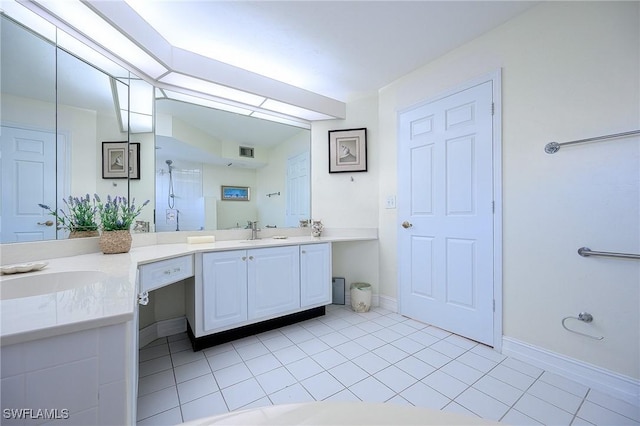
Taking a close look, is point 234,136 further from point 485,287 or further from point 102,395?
point 485,287

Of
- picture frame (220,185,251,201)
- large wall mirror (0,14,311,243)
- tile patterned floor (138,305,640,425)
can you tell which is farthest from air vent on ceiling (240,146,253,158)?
tile patterned floor (138,305,640,425)

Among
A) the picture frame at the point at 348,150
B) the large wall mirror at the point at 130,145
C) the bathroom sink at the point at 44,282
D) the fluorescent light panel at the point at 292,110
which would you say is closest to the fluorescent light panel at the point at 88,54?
the large wall mirror at the point at 130,145

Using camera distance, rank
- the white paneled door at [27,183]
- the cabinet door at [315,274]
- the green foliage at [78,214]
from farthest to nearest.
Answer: the cabinet door at [315,274], the green foliage at [78,214], the white paneled door at [27,183]

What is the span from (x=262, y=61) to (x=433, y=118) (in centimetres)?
162

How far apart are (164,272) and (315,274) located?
1.27m

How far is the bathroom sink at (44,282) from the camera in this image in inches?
36.2

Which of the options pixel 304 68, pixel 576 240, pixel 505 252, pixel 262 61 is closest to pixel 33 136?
pixel 262 61

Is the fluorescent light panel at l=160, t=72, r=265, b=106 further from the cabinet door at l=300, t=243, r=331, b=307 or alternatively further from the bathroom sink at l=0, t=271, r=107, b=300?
the bathroom sink at l=0, t=271, r=107, b=300

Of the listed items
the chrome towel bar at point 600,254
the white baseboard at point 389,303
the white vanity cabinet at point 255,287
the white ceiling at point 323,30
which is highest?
the white ceiling at point 323,30

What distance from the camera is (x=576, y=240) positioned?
1485 millimetres

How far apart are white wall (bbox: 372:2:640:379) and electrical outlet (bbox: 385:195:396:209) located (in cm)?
Result: 96

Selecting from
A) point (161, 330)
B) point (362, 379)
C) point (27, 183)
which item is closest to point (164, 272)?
point (27, 183)

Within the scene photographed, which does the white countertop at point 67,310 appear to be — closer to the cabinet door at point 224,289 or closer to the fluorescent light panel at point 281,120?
the cabinet door at point 224,289

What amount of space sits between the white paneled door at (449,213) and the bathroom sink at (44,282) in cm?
228
